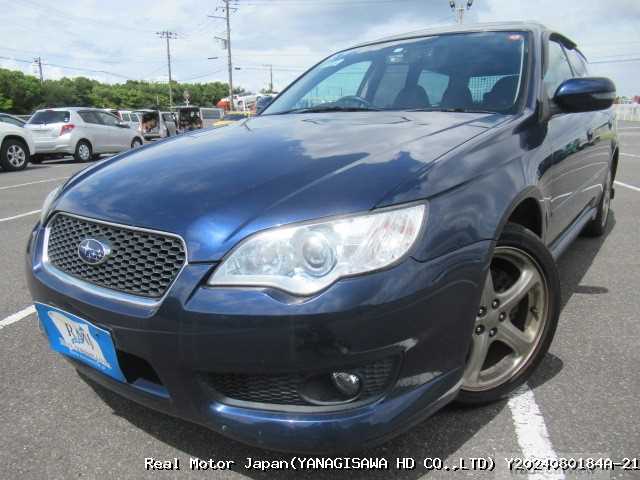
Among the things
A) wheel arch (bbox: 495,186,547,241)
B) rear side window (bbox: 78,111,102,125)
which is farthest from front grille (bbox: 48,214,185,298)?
rear side window (bbox: 78,111,102,125)

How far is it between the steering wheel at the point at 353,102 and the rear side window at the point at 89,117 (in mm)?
13021

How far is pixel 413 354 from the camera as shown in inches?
56.7

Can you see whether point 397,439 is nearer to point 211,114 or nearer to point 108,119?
point 108,119

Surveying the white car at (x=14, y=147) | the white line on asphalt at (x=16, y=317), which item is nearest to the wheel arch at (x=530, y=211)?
the white line on asphalt at (x=16, y=317)

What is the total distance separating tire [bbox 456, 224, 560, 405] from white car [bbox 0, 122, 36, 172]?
1238 centimetres

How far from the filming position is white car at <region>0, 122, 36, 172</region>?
11.5 metres

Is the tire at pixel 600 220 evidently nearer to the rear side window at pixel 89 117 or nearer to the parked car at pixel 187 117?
the rear side window at pixel 89 117

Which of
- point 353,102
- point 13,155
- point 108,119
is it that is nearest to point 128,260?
point 353,102

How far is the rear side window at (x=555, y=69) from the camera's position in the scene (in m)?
2.59

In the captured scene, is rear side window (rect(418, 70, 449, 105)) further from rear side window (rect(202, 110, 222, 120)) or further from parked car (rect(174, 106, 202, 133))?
rear side window (rect(202, 110, 222, 120))

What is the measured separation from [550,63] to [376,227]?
1952 mm

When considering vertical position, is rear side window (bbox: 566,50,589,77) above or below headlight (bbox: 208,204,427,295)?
above

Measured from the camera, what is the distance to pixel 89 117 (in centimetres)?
1416

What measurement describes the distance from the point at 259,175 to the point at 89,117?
14.3 meters
